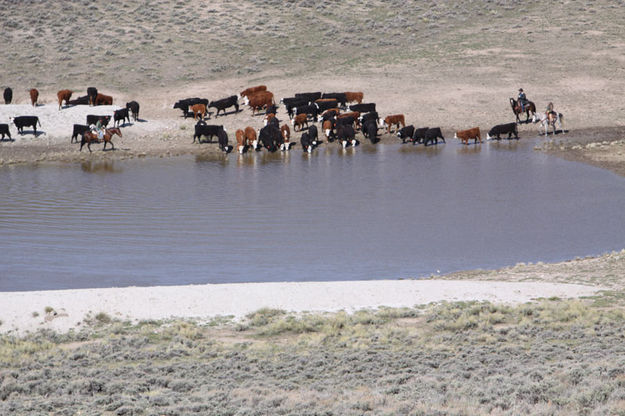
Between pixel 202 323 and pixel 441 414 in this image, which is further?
pixel 202 323

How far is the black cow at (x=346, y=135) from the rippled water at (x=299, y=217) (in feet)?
8.05

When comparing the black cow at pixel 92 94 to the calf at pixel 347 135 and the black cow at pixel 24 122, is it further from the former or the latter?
the calf at pixel 347 135

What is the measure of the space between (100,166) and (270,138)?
695 cm

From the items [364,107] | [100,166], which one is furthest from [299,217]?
[364,107]

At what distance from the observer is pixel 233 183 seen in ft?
93.3

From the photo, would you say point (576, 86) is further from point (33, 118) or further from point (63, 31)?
point (63, 31)

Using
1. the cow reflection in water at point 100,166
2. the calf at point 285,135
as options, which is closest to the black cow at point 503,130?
the calf at point 285,135

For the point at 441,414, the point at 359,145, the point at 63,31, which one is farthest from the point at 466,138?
the point at 63,31

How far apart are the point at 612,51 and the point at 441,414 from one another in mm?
44708

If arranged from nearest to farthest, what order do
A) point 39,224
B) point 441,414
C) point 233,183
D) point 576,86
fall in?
point 441,414 → point 39,224 → point 233,183 → point 576,86

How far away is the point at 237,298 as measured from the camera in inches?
584

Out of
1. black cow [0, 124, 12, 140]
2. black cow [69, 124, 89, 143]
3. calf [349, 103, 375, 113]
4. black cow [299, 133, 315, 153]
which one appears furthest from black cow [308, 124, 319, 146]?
black cow [0, 124, 12, 140]

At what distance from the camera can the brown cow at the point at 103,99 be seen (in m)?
41.2

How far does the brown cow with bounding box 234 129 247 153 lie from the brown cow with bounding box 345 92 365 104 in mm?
7269
